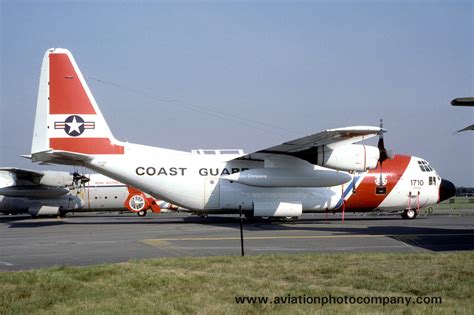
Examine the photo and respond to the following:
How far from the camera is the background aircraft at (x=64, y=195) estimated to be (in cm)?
3506

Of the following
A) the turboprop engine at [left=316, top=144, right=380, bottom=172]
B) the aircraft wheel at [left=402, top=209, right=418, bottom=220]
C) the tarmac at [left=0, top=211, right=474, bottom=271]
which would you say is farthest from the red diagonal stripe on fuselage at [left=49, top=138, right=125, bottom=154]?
the aircraft wheel at [left=402, top=209, right=418, bottom=220]

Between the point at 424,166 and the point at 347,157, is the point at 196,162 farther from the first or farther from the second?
the point at 424,166

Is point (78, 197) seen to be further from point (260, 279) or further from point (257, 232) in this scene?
point (260, 279)

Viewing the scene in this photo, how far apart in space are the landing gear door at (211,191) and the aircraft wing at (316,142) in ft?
6.33

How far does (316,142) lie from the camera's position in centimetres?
2377

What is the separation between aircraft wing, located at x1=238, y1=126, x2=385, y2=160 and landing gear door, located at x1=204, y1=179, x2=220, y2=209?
1.93 metres

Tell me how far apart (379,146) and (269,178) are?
18.0 ft

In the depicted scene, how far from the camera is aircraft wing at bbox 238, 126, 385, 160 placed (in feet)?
71.9

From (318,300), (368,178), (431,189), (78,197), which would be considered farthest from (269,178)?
(78,197)

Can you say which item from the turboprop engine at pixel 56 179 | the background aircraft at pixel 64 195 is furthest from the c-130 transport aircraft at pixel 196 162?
the turboprop engine at pixel 56 179

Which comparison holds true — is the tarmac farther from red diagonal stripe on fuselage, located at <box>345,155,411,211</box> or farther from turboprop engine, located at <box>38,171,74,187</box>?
turboprop engine, located at <box>38,171,74,187</box>

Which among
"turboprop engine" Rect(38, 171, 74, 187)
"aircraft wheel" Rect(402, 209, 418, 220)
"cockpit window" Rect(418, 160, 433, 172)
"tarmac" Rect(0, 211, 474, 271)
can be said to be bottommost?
"tarmac" Rect(0, 211, 474, 271)

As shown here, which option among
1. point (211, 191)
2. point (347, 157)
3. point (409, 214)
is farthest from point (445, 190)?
point (211, 191)

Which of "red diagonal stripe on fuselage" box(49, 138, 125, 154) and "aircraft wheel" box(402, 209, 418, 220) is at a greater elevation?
"red diagonal stripe on fuselage" box(49, 138, 125, 154)
